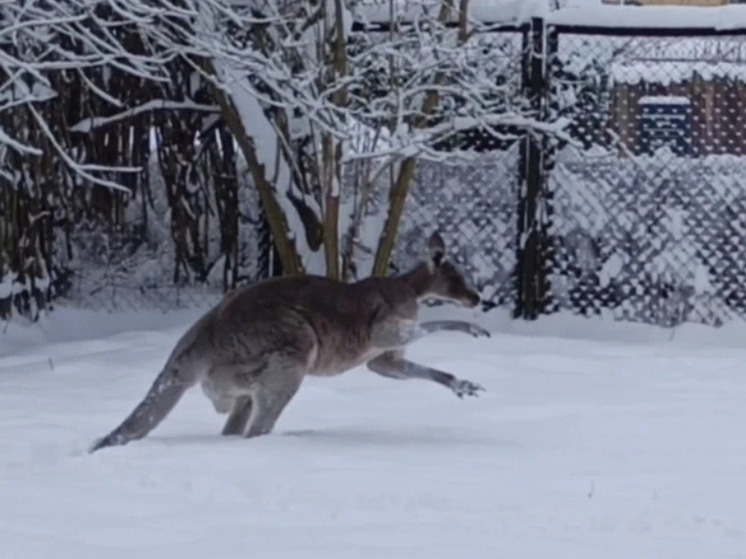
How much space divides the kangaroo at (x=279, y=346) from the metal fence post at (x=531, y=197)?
9.77 feet

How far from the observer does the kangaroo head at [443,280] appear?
24.9 feet

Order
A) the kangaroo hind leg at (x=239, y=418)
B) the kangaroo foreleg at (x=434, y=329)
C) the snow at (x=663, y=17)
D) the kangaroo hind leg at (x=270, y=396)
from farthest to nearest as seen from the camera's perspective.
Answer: the snow at (x=663, y=17) → the kangaroo foreleg at (x=434, y=329) → the kangaroo hind leg at (x=239, y=418) → the kangaroo hind leg at (x=270, y=396)

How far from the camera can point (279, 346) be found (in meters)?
6.73

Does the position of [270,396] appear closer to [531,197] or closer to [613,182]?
[531,197]

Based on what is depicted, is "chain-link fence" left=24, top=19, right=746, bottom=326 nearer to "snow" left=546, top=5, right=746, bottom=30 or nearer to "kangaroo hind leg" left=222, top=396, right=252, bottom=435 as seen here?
"snow" left=546, top=5, right=746, bottom=30

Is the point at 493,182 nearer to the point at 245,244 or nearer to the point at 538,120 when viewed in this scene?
the point at 538,120

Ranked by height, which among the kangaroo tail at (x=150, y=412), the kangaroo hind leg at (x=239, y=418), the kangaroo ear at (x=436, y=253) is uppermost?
the kangaroo ear at (x=436, y=253)

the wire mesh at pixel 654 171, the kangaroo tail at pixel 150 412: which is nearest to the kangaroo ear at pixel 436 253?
the kangaroo tail at pixel 150 412

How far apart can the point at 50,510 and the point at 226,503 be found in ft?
1.71

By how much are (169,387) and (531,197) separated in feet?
13.2

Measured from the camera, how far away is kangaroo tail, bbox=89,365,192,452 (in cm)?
643

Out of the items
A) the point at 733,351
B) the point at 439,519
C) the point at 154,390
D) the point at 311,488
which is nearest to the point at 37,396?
the point at 154,390

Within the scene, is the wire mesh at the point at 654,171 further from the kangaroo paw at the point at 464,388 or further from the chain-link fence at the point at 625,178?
the kangaroo paw at the point at 464,388

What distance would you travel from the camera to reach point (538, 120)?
33.2ft
